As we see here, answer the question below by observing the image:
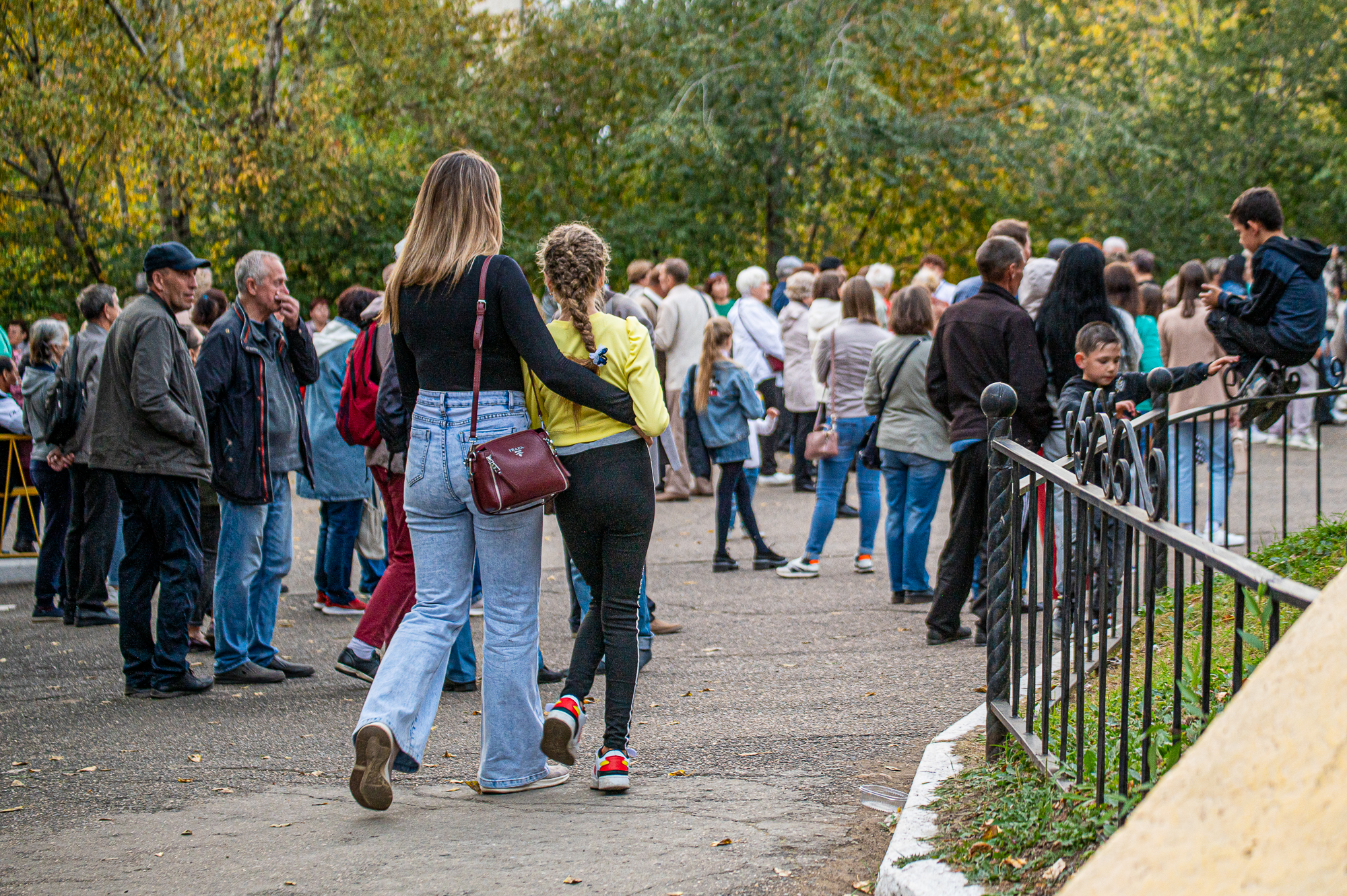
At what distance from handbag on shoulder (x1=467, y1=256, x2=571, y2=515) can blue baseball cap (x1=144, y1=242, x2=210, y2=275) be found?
2374 millimetres

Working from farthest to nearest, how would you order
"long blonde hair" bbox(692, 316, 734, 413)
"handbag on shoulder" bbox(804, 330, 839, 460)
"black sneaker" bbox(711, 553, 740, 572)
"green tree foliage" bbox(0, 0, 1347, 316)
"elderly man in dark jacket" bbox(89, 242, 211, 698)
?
"green tree foliage" bbox(0, 0, 1347, 316)
"black sneaker" bbox(711, 553, 740, 572)
"long blonde hair" bbox(692, 316, 734, 413)
"handbag on shoulder" bbox(804, 330, 839, 460)
"elderly man in dark jacket" bbox(89, 242, 211, 698)

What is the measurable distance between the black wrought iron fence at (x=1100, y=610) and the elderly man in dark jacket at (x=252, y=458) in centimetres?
345

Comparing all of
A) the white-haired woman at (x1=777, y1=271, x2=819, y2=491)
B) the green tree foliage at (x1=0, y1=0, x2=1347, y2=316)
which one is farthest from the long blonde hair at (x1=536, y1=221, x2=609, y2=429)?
the green tree foliage at (x1=0, y1=0, x2=1347, y2=316)

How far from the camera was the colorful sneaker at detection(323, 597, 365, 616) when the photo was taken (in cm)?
793

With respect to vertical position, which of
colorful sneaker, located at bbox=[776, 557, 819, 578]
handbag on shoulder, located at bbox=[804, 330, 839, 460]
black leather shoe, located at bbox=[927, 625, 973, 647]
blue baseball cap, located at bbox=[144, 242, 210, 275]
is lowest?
black leather shoe, located at bbox=[927, 625, 973, 647]

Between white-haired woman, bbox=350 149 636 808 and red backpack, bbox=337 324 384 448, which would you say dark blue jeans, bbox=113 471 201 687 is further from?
white-haired woman, bbox=350 149 636 808

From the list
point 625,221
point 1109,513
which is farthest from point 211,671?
point 625,221

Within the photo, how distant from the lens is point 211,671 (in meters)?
6.54

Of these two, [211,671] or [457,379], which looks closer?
[457,379]

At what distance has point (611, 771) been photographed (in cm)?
446

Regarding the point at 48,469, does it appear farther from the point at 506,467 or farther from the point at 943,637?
the point at 943,637

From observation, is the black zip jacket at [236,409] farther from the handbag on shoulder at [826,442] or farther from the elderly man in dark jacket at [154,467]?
the handbag on shoulder at [826,442]

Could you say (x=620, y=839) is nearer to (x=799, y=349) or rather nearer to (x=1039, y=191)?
(x=799, y=349)

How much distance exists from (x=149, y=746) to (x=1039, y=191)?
16408 millimetres
